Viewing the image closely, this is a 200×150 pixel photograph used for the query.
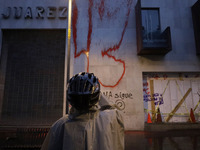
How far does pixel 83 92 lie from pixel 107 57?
8683 mm

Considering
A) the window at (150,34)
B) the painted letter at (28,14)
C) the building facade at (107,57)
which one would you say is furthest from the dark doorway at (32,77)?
the window at (150,34)

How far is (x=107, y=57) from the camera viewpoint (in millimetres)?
10188

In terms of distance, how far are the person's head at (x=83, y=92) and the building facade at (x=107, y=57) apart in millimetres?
8041

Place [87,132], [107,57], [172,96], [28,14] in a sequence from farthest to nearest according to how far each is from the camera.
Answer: [28,14] < [107,57] < [172,96] < [87,132]

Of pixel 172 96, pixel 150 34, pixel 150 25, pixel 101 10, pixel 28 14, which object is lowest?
A: pixel 172 96

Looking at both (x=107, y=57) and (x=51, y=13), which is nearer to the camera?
(x=107, y=57)

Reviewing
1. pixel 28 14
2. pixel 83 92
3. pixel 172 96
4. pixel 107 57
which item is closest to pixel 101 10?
pixel 107 57

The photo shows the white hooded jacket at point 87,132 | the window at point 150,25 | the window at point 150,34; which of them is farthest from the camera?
the window at point 150,25

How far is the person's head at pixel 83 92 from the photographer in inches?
63.9

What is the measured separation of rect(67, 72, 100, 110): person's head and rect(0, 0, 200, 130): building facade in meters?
8.04

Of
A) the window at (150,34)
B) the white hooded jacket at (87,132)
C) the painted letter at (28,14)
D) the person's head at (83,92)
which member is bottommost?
the white hooded jacket at (87,132)

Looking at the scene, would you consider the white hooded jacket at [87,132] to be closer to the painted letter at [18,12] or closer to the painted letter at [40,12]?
the painted letter at [40,12]

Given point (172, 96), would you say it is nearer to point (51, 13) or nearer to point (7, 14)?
point (51, 13)

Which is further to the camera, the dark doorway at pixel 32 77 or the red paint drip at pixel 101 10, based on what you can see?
the red paint drip at pixel 101 10
